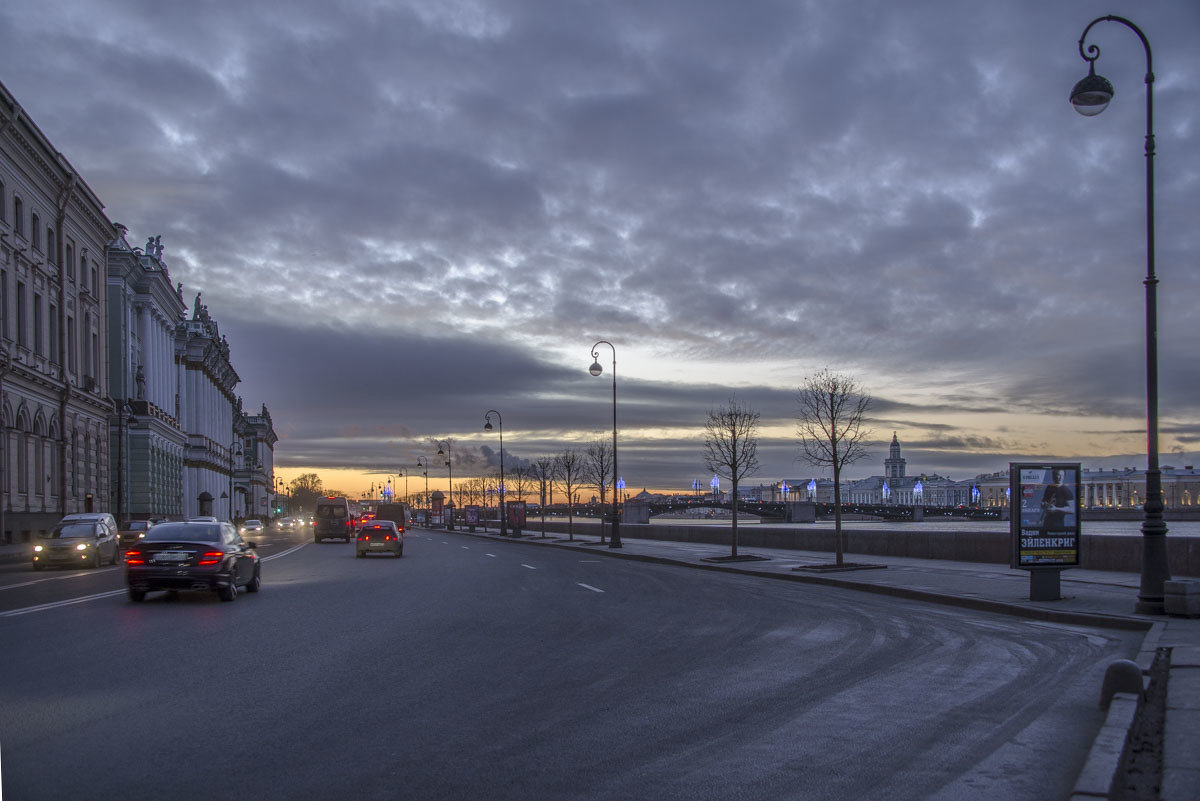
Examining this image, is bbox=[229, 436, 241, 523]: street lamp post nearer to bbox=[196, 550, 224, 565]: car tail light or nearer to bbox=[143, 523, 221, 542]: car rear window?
bbox=[143, 523, 221, 542]: car rear window

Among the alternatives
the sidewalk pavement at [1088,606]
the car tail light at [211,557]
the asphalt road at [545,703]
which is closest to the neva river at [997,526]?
the sidewalk pavement at [1088,606]

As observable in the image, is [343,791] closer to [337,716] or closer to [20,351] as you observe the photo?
[337,716]

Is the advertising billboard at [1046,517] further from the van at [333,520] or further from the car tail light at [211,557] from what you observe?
the van at [333,520]

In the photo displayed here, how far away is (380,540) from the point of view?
131 feet

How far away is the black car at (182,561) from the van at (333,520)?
50.2 metres

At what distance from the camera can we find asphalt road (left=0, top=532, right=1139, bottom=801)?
244 inches

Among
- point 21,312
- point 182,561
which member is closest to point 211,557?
point 182,561

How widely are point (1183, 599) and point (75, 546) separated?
30697 millimetres

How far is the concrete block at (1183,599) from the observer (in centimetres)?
1383

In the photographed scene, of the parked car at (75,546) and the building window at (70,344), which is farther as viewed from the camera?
the building window at (70,344)

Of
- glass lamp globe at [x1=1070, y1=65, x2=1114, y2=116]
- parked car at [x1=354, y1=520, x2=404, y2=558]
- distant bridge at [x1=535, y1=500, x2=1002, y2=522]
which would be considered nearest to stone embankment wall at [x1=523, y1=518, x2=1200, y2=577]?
glass lamp globe at [x1=1070, y1=65, x2=1114, y2=116]

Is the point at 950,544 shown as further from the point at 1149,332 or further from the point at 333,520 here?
the point at 333,520

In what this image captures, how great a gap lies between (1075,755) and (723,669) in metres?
4.09

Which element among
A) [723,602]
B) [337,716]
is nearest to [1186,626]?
[723,602]
